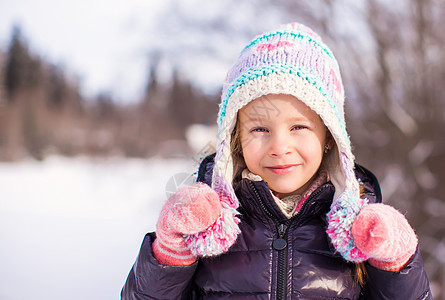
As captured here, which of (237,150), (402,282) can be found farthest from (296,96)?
(402,282)

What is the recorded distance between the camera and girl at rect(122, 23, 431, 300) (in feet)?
3.18

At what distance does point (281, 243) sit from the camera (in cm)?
106

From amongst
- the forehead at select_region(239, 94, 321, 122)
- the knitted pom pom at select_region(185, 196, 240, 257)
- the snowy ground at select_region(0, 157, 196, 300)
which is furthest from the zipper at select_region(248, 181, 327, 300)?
the snowy ground at select_region(0, 157, 196, 300)

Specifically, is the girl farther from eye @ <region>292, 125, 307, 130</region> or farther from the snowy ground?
the snowy ground

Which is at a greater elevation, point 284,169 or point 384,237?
point 284,169

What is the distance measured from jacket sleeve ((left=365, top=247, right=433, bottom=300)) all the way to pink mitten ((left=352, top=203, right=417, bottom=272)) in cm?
2

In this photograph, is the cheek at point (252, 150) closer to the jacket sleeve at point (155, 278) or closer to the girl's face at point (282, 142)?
the girl's face at point (282, 142)

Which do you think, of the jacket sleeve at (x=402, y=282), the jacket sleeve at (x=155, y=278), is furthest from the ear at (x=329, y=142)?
the jacket sleeve at (x=155, y=278)

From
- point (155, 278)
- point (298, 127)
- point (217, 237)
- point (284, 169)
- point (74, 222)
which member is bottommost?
point (74, 222)

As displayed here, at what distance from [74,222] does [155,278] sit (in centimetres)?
579

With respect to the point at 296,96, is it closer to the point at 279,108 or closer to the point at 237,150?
the point at 279,108

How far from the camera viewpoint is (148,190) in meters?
7.39

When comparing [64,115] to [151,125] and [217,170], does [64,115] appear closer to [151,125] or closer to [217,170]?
[151,125]

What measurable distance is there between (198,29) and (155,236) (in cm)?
511
